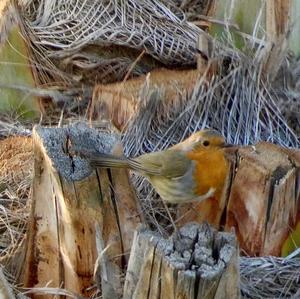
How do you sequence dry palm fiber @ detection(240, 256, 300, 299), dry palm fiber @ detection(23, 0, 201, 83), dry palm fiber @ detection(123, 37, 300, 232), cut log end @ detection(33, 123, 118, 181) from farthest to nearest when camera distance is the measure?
dry palm fiber @ detection(23, 0, 201, 83) → dry palm fiber @ detection(123, 37, 300, 232) → dry palm fiber @ detection(240, 256, 300, 299) → cut log end @ detection(33, 123, 118, 181)

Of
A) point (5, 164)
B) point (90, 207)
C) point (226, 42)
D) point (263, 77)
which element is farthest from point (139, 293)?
point (226, 42)

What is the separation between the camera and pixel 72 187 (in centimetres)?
389

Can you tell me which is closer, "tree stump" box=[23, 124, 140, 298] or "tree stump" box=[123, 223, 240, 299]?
"tree stump" box=[123, 223, 240, 299]

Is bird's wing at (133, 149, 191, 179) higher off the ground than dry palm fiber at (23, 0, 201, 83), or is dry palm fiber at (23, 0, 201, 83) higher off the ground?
dry palm fiber at (23, 0, 201, 83)

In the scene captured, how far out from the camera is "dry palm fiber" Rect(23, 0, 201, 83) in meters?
6.13

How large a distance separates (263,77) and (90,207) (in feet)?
6.47

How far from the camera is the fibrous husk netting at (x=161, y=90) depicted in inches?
186

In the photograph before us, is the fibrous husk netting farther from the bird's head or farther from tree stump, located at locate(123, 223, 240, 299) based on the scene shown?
tree stump, located at locate(123, 223, 240, 299)

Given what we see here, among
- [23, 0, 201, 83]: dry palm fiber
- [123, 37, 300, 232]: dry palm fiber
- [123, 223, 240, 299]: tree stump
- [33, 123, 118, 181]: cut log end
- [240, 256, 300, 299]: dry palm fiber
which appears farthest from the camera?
[23, 0, 201, 83]: dry palm fiber

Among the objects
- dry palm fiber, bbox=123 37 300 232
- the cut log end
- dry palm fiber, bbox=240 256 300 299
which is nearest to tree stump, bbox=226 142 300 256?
dry palm fiber, bbox=240 256 300 299

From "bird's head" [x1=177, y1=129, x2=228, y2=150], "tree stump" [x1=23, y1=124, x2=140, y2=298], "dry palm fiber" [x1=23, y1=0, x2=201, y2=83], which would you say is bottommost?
"tree stump" [x1=23, y1=124, x2=140, y2=298]

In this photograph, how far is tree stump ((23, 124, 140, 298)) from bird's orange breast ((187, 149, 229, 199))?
0.35m

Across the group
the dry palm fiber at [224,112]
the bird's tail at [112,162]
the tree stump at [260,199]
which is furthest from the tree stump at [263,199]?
the dry palm fiber at [224,112]

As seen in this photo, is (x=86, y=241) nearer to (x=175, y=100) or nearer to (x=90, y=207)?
(x=90, y=207)
